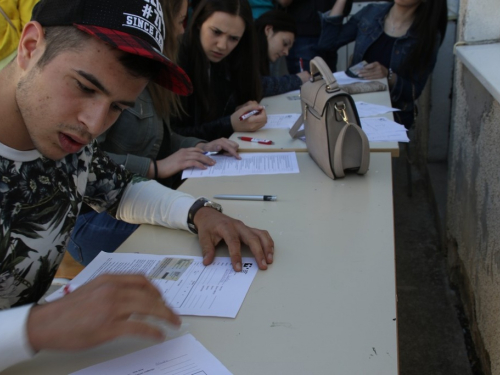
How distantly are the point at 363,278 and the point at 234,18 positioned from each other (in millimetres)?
1703

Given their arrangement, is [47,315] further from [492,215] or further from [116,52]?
[492,215]

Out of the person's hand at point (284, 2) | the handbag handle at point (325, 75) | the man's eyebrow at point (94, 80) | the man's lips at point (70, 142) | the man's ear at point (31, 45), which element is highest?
the man's ear at point (31, 45)

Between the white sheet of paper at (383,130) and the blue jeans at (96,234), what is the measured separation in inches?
38.0

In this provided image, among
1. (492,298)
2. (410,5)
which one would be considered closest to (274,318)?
(492,298)

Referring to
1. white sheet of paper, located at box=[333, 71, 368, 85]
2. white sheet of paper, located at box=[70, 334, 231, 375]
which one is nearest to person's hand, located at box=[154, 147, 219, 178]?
white sheet of paper, located at box=[70, 334, 231, 375]

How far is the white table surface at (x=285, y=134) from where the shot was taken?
1.88m

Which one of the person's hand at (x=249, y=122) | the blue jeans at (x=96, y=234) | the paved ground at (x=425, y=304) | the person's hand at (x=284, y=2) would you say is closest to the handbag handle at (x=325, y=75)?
the person's hand at (x=249, y=122)

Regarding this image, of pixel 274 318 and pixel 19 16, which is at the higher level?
pixel 19 16

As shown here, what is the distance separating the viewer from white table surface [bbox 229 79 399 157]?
1878mm

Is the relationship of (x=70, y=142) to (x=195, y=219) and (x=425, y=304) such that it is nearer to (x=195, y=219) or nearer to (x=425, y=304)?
(x=195, y=219)

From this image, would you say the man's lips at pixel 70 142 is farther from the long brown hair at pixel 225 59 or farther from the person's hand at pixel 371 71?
the person's hand at pixel 371 71

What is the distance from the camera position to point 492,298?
1771mm

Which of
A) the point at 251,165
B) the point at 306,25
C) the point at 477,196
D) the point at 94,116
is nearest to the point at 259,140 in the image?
the point at 251,165

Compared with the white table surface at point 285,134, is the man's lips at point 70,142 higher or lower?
higher
